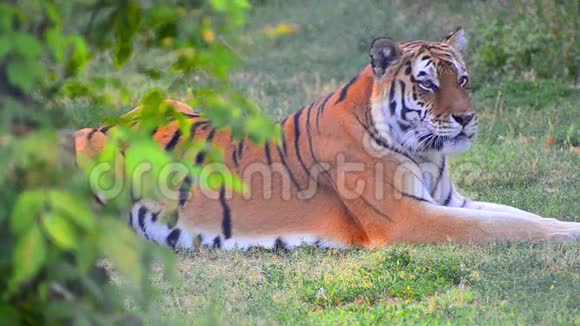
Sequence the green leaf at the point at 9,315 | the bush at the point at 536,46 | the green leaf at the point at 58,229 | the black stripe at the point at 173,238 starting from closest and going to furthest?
the green leaf at the point at 58,229
the green leaf at the point at 9,315
the black stripe at the point at 173,238
the bush at the point at 536,46

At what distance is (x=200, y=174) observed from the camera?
2299mm

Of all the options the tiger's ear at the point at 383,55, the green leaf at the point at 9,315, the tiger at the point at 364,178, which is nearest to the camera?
the green leaf at the point at 9,315

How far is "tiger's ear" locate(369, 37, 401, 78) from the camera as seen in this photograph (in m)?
5.54

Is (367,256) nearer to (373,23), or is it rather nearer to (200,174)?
(200,174)

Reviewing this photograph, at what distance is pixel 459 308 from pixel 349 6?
8.51 m

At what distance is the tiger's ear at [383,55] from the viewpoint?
5.54 metres

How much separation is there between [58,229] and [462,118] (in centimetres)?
375

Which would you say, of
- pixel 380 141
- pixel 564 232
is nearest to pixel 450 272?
pixel 564 232

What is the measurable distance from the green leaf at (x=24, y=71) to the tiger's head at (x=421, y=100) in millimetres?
3480

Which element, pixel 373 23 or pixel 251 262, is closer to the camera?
pixel 251 262

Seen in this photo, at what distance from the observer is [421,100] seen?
5504mm

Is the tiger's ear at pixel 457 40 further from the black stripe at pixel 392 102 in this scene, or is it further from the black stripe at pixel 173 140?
the black stripe at pixel 173 140

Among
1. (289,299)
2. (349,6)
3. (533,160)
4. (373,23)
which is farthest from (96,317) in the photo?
(349,6)

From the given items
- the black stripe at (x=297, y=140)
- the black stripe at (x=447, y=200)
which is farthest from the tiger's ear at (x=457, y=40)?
the black stripe at (x=297, y=140)
